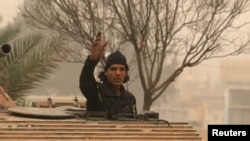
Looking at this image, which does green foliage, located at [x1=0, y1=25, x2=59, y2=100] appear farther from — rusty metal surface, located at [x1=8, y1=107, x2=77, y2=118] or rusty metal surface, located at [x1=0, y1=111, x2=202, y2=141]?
rusty metal surface, located at [x1=0, y1=111, x2=202, y2=141]

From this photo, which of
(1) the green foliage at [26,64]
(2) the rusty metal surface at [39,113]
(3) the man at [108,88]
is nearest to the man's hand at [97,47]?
(3) the man at [108,88]

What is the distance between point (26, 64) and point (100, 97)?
7104 mm

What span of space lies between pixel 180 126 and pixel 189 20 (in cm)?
909

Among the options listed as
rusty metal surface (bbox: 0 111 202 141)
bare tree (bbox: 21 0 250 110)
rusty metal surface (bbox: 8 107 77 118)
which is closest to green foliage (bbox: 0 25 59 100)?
bare tree (bbox: 21 0 250 110)

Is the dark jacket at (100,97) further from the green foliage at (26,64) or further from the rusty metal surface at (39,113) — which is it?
the green foliage at (26,64)

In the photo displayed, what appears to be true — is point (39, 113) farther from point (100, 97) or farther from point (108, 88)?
point (108, 88)

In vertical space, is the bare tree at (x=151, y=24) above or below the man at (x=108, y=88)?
above

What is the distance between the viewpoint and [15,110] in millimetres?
3646

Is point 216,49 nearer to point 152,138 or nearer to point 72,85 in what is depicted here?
point 152,138

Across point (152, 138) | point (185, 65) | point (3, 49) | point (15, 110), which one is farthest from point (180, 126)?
point (185, 65)

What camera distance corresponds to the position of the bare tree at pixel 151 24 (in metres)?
11.7

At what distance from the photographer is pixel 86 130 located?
10.6 feet

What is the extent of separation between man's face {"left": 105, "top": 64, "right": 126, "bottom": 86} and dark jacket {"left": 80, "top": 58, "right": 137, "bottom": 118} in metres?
0.08

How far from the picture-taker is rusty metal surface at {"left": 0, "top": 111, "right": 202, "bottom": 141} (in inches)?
122
